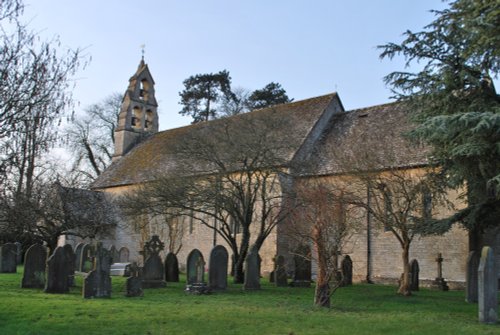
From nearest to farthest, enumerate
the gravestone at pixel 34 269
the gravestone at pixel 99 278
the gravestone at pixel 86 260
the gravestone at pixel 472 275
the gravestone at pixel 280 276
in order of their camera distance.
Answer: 1. the gravestone at pixel 99 278
2. the gravestone at pixel 472 275
3. the gravestone at pixel 34 269
4. the gravestone at pixel 280 276
5. the gravestone at pixel 86 260

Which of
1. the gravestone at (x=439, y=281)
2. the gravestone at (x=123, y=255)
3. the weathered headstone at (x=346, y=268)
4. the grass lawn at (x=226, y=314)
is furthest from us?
the gravestone at (x=123, y=255)

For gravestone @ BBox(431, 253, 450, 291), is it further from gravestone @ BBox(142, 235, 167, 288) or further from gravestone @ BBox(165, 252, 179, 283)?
gravestone @ BBox(142, 235, 167, 288)

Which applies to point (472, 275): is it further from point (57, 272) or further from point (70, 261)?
point (57, 272)

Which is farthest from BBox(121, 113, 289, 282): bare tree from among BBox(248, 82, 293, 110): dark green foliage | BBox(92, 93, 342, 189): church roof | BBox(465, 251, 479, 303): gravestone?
BBox(248, 82, 293, 110): dark green foliage

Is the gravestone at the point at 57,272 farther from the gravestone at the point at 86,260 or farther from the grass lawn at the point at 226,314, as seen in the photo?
the gravestone at the point at 86,260

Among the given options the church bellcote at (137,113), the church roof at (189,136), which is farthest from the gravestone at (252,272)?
the church bellcote at (137,113)

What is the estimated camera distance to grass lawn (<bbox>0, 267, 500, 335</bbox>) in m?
9.06

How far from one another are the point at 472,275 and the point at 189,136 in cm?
1197

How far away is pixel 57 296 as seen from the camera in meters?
13.3

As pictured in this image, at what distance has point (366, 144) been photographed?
853 inches

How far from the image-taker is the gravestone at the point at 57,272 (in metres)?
14.2

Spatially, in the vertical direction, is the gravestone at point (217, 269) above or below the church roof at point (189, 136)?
below

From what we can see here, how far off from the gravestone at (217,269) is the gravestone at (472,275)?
7293mm

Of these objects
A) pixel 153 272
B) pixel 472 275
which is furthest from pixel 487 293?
pixel 153 272
